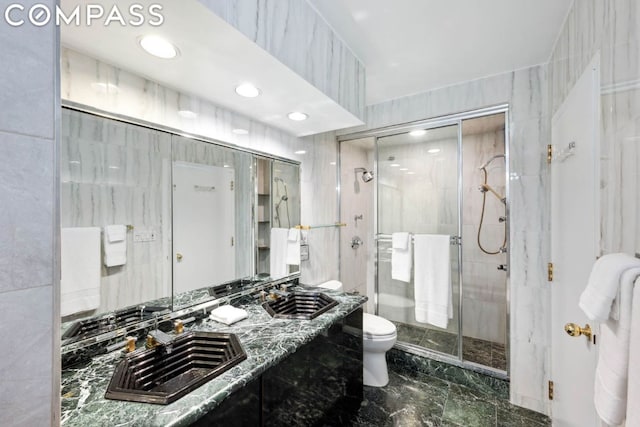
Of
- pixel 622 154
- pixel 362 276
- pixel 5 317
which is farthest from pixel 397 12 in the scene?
pixel 362 276

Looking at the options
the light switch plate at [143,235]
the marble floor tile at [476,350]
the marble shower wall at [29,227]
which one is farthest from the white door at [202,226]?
the marble floor tile at [476,350]

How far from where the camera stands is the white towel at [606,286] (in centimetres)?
66

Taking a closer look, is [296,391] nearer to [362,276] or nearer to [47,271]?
[47,271]

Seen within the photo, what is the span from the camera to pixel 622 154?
863 millimetres

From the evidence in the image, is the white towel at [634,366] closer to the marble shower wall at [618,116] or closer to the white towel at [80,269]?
the marble shower wall at [618,116]

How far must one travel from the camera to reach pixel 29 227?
528 mm

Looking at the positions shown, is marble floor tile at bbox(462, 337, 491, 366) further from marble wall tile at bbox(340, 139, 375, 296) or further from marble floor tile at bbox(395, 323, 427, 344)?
marble wall tile at bbox(340, 139, 375, 296)

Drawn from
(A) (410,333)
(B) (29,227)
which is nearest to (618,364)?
(B) (29,227)

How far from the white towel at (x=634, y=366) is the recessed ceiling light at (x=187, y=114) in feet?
6.15

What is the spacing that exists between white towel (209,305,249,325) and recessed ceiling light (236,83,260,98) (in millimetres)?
1261

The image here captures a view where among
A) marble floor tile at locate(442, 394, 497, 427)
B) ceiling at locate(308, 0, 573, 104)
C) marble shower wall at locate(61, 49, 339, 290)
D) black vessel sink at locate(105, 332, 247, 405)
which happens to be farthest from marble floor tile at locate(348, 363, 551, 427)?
ceiling at locate(308, 0, 573, 104)

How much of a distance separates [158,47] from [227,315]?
1337 mm

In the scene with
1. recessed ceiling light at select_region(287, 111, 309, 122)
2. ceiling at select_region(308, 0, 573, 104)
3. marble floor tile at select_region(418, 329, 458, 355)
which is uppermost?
ceiling at select_region(308, 0, 573, 104)

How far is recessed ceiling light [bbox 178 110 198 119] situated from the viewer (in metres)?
1.50
